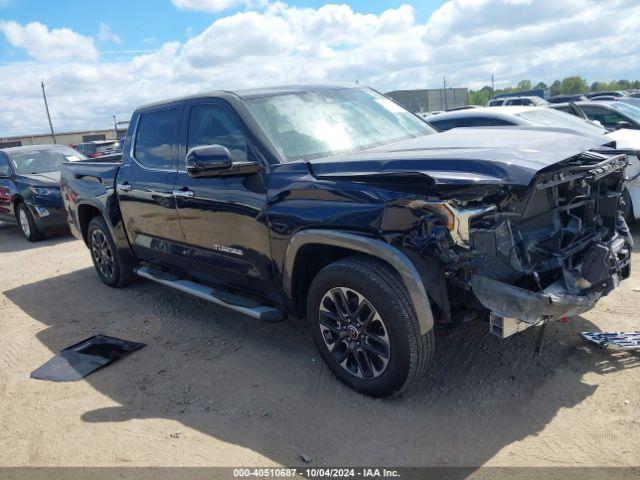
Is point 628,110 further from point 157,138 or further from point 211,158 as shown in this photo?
point 211,158

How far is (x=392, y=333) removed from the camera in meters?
3.21

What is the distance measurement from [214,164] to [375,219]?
1232 millimetres

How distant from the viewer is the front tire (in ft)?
10.4

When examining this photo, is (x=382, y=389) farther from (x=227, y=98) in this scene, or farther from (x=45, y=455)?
(x=227, y=98)

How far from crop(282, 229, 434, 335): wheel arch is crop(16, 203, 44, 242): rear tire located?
775 centimetres

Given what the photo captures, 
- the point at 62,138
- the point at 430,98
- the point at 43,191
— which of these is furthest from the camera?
the point at 62,138

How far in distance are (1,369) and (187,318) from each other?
157cm

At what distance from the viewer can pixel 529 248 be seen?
3410mm

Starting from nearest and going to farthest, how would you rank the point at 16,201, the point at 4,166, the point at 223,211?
the point at 223,211, the point at 16,201, the point at 4,166

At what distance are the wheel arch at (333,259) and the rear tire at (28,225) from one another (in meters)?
7.75

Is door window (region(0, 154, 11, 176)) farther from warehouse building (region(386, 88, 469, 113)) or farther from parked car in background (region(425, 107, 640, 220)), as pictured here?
warehouse building (region(386, 88, 469, 113))

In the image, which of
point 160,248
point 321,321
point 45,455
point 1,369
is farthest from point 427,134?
point 1,369

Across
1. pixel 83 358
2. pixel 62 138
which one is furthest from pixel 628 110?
pixel 62 138

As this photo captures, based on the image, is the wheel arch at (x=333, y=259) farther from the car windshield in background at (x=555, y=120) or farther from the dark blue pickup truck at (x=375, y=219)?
the car windshield in background at (x=555, y=120)
